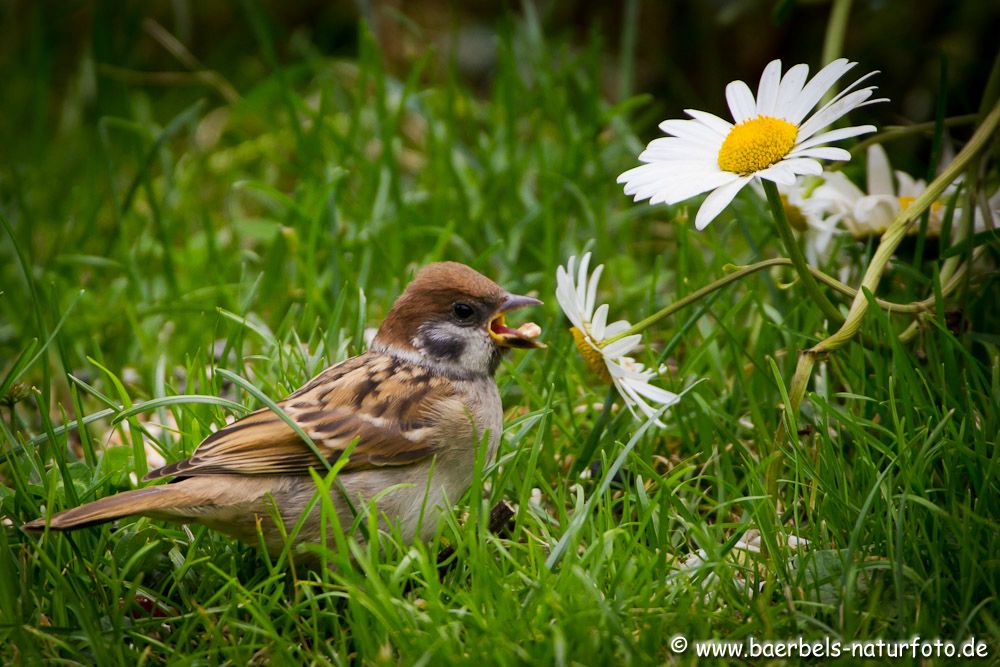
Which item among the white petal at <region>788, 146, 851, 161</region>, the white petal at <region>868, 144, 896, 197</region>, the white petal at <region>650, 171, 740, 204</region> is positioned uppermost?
the white petal at <region>788, 146, 851, 161</region>

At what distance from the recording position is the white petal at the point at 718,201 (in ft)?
8.18

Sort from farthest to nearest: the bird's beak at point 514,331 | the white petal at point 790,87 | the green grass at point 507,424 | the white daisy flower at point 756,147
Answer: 1. the bird's beak at point 514,331
2. the white petal at point 790,87
3. the white daisy flower at point 756,147
4. the green grass at point 507,424

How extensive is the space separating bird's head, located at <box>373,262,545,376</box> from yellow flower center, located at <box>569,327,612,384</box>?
0.85ft

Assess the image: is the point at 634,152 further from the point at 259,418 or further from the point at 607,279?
the point at 259,418

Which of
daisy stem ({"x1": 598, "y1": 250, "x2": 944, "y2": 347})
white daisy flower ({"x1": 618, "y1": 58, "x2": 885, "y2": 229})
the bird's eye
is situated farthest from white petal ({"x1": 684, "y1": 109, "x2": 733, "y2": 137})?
the bird's eye

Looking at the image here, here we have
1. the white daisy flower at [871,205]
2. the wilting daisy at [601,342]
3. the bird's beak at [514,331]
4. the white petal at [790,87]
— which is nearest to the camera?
the white petal at [790,87]

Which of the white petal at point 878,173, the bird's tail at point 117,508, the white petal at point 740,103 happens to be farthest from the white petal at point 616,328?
the white petal at point 878,173

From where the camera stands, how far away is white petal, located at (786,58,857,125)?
2.53 m

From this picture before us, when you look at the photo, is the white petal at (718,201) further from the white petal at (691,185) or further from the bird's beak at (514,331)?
the bird's beak at (514,331)

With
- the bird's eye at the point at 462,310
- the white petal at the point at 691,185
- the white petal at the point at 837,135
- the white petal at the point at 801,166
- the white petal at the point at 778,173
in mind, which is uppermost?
the white petal at the point at 837,135

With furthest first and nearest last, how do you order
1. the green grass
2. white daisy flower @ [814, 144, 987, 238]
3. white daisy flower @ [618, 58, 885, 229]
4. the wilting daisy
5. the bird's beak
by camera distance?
1. white daisy flower @ [814, 144, 987, 238]
2. the bird's beak
3. the wilting daisy
4. white daisy flower @ [618, 58, 885, 229]
5. the green grass

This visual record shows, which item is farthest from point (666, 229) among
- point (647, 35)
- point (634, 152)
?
point (647, 35)

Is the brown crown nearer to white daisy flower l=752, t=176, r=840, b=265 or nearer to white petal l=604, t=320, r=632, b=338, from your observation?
white petal l=604, t=320, r=632, b=338

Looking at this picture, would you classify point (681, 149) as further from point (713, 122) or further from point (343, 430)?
point (343, 430)
